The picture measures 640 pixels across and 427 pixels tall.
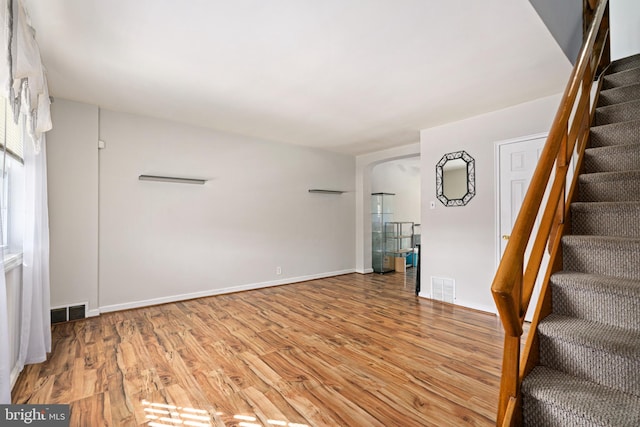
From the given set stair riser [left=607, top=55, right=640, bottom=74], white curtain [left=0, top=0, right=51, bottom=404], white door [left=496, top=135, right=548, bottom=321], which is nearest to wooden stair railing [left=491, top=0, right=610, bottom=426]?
stair riser [left=607, top=55, right=640, bottom=74]

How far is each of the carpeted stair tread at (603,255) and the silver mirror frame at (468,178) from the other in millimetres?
2370

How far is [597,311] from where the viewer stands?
1347 mm

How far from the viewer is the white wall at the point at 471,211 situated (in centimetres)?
345

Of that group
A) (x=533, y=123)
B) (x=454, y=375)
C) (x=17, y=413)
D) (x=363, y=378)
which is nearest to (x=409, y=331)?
(x=454, y=375)

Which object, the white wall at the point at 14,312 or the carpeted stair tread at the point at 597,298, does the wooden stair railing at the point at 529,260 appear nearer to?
the carpeted stair tread at the point at 597,298

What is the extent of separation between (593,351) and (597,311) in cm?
28

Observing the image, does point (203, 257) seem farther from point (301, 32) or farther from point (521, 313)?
point (521, 313)

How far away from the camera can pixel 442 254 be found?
4172mm

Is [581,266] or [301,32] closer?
[581,266]

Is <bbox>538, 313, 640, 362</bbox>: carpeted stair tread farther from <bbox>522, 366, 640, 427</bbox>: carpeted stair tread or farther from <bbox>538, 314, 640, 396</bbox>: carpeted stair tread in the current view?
<bbox>522, 366, 640, 427</bbox>: carpeted stair tread

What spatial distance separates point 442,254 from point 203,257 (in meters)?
3.44

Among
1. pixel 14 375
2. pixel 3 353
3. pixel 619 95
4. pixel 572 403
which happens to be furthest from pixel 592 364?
pixel 14 375

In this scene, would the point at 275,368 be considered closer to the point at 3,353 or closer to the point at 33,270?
the point at 3,353

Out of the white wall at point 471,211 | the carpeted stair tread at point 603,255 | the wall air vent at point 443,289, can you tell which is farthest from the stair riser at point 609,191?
the wall air vent at point 443,289
